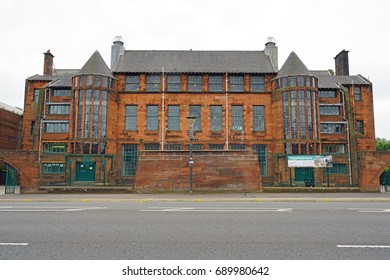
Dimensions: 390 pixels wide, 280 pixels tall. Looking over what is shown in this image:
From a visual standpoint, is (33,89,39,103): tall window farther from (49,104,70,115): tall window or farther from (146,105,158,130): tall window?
(146,105,158,130): tall window

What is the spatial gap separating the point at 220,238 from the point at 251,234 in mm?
824

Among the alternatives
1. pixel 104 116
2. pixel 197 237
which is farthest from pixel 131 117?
pixel 197 237

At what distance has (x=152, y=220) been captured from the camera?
8219 mm

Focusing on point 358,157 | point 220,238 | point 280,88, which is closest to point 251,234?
point 220,238

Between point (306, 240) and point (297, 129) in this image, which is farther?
point (297, 129)

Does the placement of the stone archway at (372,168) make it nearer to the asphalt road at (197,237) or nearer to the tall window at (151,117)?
the asphalt road at (197,237)

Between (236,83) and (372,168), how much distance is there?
18.9 meters

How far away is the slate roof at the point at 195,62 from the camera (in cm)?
3503

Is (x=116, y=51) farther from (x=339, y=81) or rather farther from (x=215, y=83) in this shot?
(x=339, y=81)

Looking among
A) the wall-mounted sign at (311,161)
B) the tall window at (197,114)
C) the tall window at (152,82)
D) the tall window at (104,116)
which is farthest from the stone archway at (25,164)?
the wall-mounted sign at (311,161)

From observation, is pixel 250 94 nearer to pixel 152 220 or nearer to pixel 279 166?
pixel 279 166

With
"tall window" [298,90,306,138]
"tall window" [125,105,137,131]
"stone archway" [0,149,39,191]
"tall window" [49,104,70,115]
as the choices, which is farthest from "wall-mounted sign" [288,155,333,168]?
"tall window" [49,104,70,115]

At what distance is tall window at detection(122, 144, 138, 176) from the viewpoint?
32500 mm

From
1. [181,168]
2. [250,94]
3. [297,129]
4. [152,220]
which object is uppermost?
[250,94]
